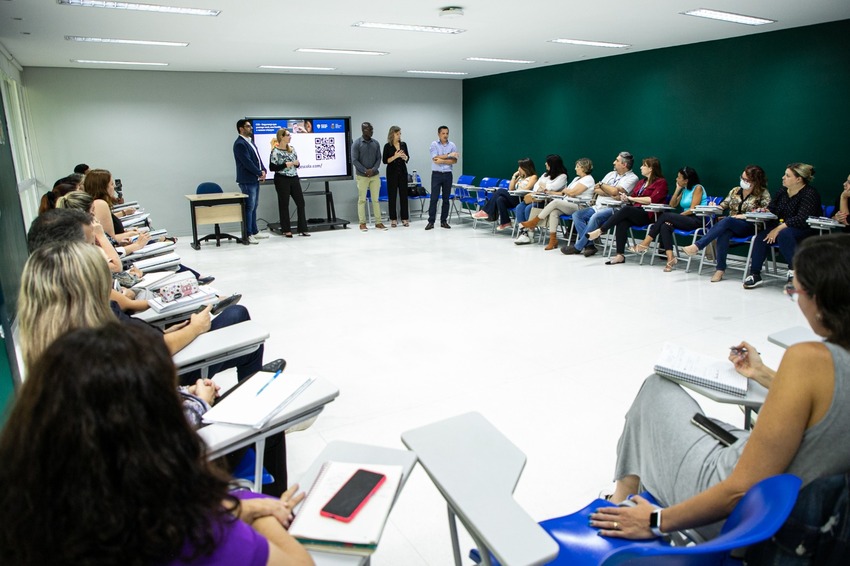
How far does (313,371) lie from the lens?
3.73m

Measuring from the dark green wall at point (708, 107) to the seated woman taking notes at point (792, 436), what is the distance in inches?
229

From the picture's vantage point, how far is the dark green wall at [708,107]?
613cm

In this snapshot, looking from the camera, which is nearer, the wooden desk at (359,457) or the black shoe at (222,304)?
the wooden desk at (359,457)

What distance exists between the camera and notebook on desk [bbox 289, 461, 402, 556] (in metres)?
1.18

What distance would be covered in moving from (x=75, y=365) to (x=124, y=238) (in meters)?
4.62

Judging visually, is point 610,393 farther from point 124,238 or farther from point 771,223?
point 124,238

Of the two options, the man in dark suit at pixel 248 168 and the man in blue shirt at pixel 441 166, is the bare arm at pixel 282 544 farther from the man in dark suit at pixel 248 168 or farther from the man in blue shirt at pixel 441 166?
the man in blue shirt at pixel 441 166

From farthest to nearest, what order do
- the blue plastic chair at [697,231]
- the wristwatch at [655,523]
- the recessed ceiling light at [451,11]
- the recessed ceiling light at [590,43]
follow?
the recessed ceiling light at [590,43] → the blue plastic chair at [697,231] → the recessed ceiling light at [451,11] → the wristwatch at [655,523]

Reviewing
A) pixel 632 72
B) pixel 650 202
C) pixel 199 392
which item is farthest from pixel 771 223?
pixel 199 392

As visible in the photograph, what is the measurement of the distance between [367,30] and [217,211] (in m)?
3.66

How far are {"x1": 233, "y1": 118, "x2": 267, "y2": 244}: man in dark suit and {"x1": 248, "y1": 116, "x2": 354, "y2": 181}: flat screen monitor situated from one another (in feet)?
1.95

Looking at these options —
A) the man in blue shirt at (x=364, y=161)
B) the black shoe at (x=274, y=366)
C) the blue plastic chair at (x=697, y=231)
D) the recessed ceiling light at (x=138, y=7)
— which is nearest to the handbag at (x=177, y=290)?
the black shoe at (x=274, y=366)

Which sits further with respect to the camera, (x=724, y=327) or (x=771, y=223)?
(x=771, y=223)

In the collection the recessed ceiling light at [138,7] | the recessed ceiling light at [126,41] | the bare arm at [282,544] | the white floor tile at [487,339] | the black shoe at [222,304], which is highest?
the recessed ceiling light at [126,41]
